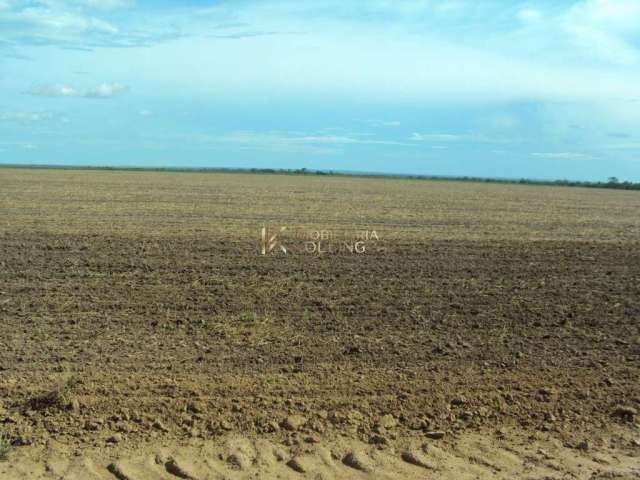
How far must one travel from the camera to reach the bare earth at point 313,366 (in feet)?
15.3

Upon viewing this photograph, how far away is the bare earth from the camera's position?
184 inches

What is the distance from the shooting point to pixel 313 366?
20.9 ft

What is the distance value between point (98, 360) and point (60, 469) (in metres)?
2.05

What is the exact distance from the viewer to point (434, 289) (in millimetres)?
10062

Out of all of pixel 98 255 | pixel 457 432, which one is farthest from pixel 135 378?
pixel 98 255
